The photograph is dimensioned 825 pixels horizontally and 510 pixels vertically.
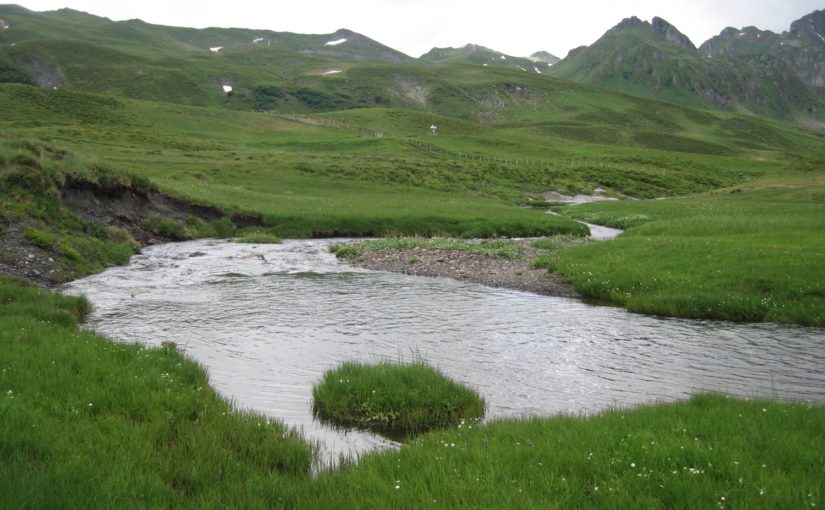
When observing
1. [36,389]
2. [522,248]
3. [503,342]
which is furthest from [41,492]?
[522,248]

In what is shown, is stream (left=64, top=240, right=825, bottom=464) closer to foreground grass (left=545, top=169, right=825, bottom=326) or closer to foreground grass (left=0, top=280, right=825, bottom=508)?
foreground grass (left=545, top=169, right=825, bottom=326)

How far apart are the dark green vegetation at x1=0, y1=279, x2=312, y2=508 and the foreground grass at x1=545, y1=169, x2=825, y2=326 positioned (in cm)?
1696

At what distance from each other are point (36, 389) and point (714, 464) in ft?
34.7

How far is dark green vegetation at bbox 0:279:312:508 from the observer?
22.7 feet

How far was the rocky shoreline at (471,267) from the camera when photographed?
26.7m

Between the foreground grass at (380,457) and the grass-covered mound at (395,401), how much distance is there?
165 cm

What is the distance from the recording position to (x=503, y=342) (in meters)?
17.7

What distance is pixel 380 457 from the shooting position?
8609mm

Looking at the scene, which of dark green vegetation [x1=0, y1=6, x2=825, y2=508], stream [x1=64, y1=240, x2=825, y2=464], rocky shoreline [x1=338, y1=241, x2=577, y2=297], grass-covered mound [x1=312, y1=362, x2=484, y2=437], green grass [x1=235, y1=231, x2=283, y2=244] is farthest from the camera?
green grass [x1=235, y1=231, x2=283, y2=244]

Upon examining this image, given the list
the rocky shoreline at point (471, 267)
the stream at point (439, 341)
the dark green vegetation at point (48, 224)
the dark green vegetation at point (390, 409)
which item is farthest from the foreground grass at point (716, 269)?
the dark green vegetation at point (48, 224)

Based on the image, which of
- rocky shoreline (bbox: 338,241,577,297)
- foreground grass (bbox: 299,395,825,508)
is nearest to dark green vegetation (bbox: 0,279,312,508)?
foreground grass (bbox: 299,395,825,508)

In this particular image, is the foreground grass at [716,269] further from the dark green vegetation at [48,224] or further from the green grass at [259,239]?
the dark green vegetation at [48,224]

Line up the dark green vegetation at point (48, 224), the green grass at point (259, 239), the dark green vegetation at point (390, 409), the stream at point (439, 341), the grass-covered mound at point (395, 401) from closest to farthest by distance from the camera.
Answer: the dark green vegetation at point (390, 409) → the grass-covered mound at point (395, 401) → the stream at point (439, 341) → the dark green vegetation at point (48, 224) → the green grass at point (259, 239)

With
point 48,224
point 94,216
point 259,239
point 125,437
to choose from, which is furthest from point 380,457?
point 259,239
